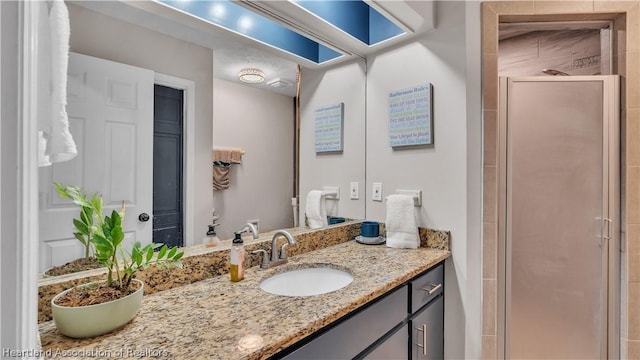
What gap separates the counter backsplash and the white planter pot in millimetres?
127

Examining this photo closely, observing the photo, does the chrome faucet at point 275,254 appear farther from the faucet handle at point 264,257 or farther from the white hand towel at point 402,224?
the white hand towel at point 402,224

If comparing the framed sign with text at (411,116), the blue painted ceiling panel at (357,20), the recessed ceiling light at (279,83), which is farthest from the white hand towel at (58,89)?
the framed sign with text at (411,116)

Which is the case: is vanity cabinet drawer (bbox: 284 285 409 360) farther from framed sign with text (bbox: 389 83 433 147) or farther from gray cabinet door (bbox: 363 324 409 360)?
framed sign with text (bbox: 389 83 433 147)

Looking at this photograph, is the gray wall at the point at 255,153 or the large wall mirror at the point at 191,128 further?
the gray wall at the point at 255,153

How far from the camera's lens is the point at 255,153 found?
4.51 ft

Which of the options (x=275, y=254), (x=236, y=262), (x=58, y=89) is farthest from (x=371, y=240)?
(x=58, y=89)

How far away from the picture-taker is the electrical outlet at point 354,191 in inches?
75.9

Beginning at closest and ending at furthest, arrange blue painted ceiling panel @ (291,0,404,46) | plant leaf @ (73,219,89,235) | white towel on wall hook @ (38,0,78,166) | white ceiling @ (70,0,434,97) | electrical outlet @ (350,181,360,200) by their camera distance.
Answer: white towel on wall hook @ (38,0,78,166) → plant leaf @ (73,219,89,235) → white ceiling @ (70,0,434,97) → blue painted ceiling panel @ (291,0,404,46) → electrical outlet @ (350,181,360,200)

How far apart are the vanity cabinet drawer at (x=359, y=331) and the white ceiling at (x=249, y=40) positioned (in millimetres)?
1037

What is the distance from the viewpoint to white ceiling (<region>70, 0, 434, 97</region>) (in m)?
1.03

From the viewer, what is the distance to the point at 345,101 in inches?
76.0

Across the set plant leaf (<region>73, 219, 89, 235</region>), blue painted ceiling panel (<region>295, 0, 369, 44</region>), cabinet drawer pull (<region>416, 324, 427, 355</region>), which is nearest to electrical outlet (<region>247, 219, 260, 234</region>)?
Answer: plant leaf (<region>73, 219, 89, 235</region>)

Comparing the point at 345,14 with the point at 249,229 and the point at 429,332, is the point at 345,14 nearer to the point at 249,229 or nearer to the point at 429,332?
the point at 249,229

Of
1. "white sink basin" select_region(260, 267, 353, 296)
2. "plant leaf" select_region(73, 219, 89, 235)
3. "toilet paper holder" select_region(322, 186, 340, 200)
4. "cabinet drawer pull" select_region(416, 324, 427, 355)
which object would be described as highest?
"toilet paper holder" select_region(322, 186, 340, 200)
